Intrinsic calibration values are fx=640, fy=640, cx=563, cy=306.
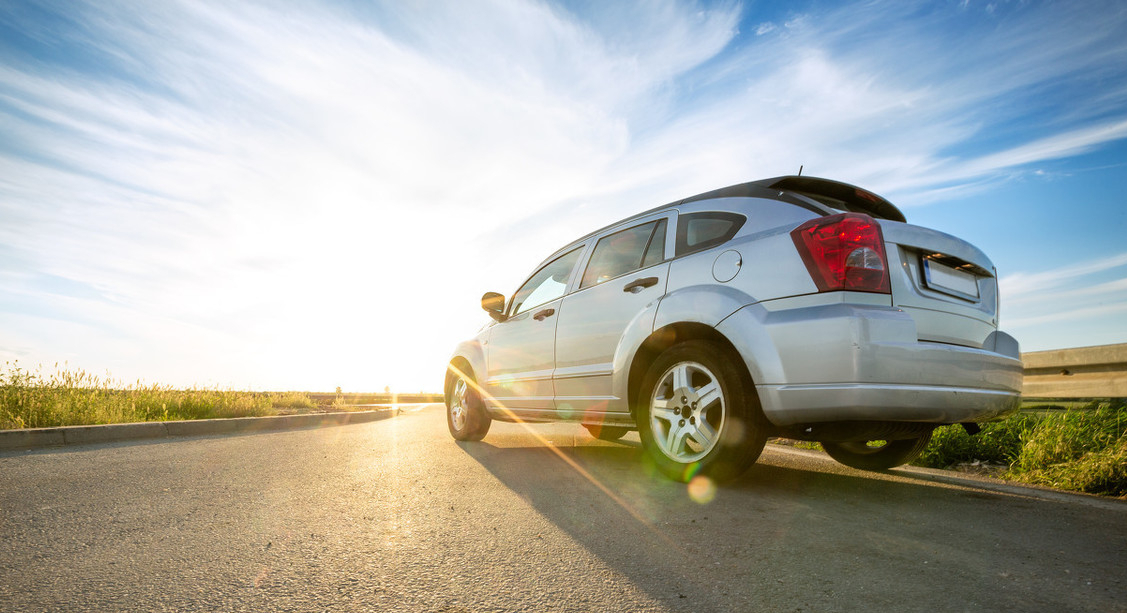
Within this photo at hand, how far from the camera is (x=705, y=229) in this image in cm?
415

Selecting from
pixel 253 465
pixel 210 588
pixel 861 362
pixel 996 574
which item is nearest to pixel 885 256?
pixel 861 362

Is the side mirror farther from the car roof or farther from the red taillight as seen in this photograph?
the red taillight

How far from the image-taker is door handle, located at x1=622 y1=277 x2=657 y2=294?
14.1ft

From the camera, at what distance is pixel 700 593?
2.13 m

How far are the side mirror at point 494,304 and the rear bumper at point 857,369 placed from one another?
3208mm

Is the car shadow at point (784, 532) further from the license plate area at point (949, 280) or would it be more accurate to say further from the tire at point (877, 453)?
the license plate area at point (949, 280)

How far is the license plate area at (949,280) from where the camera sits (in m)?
3.50

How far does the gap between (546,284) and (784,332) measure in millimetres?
2893

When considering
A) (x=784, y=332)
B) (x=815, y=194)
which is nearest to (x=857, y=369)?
(x=784, y=332)

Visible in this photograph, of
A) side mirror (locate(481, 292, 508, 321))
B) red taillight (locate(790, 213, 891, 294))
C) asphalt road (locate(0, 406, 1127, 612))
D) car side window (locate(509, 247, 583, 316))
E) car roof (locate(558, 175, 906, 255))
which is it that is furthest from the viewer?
side mirror (locate(481, 292, 508, 321))

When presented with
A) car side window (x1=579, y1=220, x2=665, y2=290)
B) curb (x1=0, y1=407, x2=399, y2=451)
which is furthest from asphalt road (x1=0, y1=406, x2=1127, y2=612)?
curb (x1=0, y1=407, x2=399, y2=451)

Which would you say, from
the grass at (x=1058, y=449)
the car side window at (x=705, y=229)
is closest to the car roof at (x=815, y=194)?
the car side window at (x=705, y=229)

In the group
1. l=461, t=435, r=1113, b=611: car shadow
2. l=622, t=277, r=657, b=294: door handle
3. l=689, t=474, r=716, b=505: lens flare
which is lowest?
l=461, t=435, r=1113, b=611: car shadow

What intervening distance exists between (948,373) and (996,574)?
3.95ft
